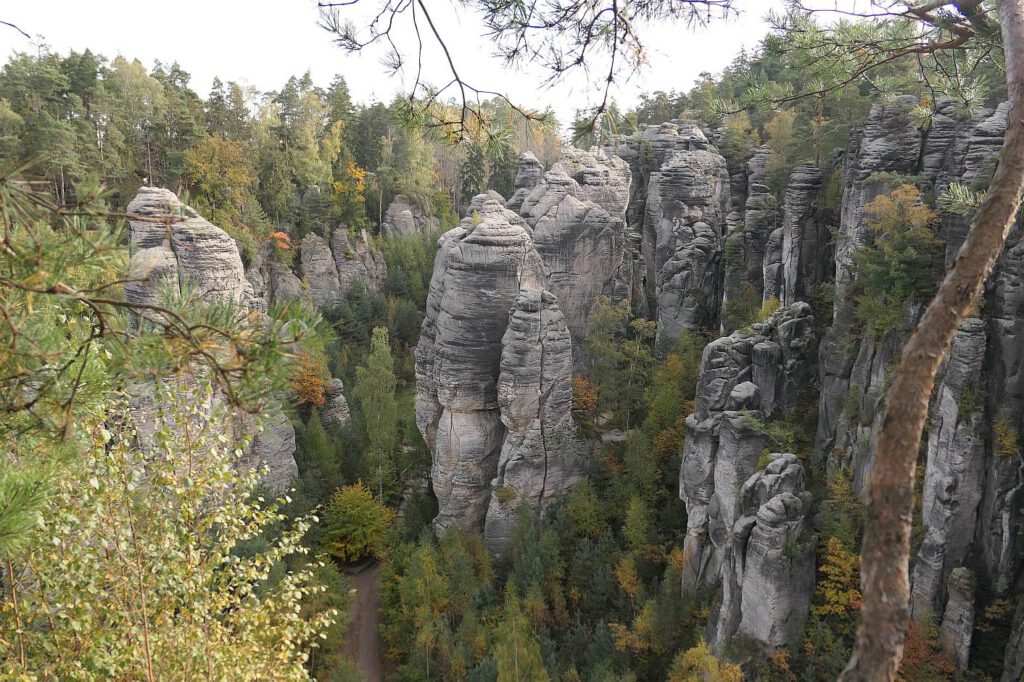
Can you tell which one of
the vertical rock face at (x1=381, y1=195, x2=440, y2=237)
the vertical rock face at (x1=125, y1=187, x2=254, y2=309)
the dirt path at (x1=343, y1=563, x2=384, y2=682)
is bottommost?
the dirt path at (x1=343, y1=563, x2=384, y2=682)

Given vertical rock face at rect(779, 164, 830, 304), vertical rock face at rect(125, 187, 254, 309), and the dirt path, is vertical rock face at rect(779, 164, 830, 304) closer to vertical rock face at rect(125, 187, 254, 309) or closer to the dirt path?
the dirt path

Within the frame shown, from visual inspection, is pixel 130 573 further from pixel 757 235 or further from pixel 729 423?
pixel 757 235

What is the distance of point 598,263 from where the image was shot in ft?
78.1

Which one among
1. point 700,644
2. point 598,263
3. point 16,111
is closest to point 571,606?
point 700,644

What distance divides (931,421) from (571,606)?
382 inches

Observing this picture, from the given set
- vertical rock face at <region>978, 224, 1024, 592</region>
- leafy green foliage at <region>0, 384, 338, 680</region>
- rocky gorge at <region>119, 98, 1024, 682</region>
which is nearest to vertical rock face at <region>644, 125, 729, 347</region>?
rocky gorge at <region>119, 98, 1024, 682</region>

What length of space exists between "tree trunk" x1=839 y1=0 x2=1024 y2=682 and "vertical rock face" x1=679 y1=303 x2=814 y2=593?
11.6m

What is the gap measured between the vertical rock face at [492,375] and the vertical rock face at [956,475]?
978 cm

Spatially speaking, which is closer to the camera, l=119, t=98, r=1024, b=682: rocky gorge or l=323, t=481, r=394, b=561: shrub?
l=119, t=98, r=1024, b=682: rocky gorge

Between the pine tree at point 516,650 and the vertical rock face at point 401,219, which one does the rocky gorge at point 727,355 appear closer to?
the pine tree at point 516,650

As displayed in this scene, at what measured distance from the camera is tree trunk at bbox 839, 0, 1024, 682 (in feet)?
7.86

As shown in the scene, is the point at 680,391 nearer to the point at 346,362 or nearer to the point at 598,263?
the point at 598,263

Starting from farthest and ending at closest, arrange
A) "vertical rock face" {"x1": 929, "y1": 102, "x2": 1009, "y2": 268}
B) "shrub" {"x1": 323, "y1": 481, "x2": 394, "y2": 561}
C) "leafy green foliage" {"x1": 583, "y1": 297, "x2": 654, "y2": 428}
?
"leafy green foliage" {"x1": 583, "y1": 297, "x2": 654, "y2": 428} → "shrub" {"x1": 323, "y1": 481, "x2": 394, "y2": 561} → "vertical rock face" {"x1": 929, "y1": 102, "x2": 1009, "y2": 268}

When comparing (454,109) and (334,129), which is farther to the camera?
(334,129)
